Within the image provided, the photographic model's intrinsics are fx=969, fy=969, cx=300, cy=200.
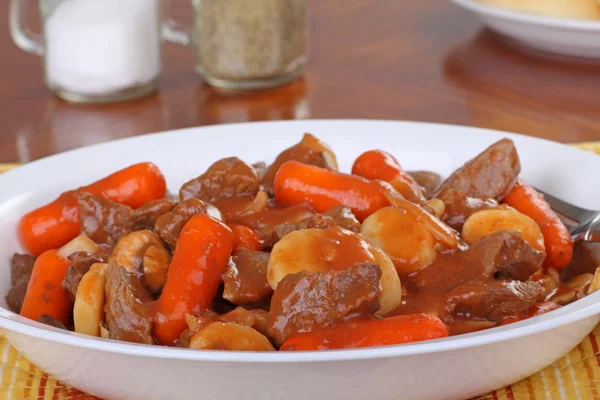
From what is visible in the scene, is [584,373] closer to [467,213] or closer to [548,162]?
[467,213]

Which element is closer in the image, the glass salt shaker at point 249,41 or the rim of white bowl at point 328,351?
the rim of white bowl at point 328,351

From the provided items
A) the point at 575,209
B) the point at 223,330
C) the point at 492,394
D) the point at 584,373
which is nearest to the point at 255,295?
the point at 223,330

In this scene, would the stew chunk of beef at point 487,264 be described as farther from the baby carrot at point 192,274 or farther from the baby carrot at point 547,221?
the baby carrot at point 192,274

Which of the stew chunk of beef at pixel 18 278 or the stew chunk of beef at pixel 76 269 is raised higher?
the stew chunk of beef at pixel 76 269

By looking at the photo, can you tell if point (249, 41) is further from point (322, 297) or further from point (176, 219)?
point (322, 297)

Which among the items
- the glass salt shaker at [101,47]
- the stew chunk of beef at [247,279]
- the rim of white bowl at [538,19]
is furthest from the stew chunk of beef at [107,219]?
the rim of white bowl at [538,19]
